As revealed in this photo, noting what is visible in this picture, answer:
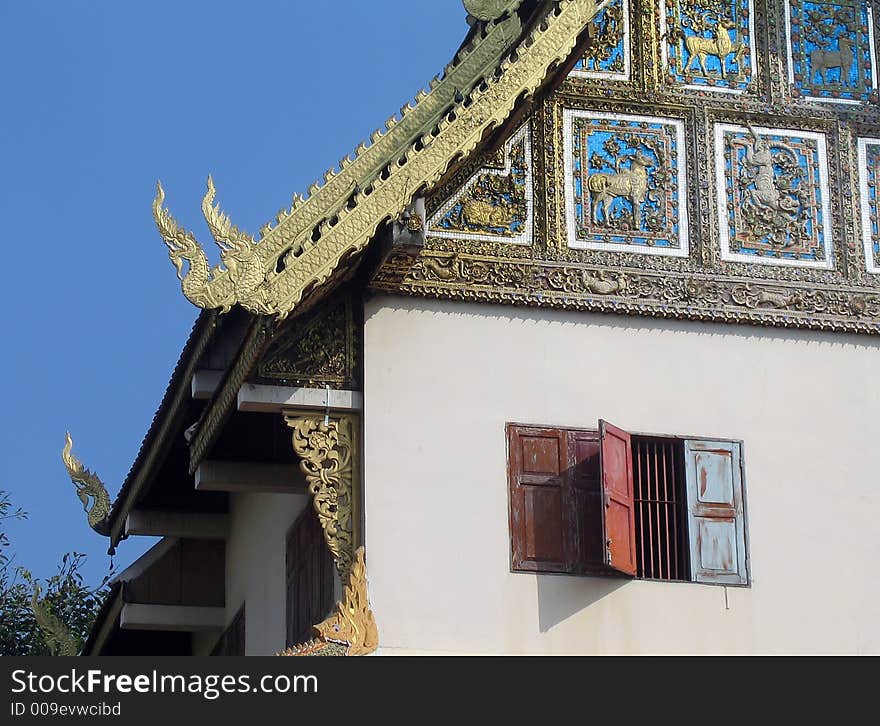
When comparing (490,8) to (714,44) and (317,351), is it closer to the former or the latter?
(714,44)

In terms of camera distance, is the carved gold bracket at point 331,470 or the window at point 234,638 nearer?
the carved gold bracket at point 331,470

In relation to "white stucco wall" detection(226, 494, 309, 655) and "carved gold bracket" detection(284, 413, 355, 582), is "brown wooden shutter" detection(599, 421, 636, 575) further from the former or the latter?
"white stucco wall" detection(226, 494, 309, 655)

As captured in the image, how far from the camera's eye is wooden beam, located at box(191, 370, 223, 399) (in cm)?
1320

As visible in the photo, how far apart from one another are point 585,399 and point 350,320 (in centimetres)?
142

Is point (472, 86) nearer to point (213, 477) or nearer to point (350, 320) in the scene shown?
point (350, 320)

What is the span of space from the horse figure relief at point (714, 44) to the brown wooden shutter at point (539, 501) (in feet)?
8.71

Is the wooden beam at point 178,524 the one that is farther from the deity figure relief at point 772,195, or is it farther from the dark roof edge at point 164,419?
the deity figure relief at point 772,195

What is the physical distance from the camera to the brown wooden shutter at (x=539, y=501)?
12383 millimetres

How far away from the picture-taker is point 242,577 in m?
15.5

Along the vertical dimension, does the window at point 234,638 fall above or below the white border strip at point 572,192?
below

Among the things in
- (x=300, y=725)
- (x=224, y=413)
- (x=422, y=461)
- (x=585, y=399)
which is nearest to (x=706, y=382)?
(x=585, y=399)

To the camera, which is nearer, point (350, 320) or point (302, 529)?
point (350, 320)

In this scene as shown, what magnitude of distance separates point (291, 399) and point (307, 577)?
1481 mm

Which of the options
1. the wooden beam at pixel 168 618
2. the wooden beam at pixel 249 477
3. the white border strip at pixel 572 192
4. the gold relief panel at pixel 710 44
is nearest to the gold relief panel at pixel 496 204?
the white border strip at pixel 572 192
